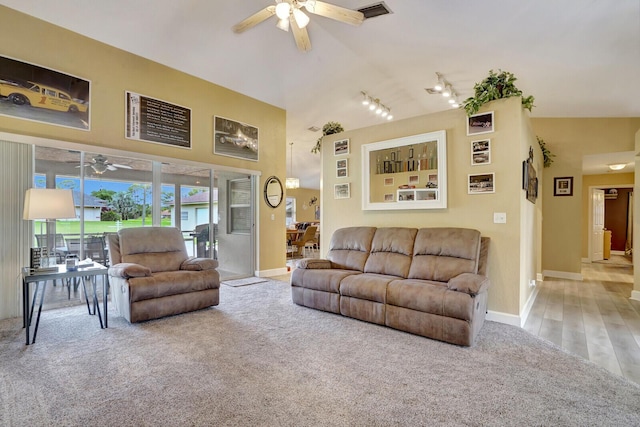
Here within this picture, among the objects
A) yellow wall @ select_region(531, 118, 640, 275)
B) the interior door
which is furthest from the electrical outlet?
the interior door

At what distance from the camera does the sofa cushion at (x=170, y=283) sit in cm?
318

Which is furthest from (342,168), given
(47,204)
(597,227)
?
(597,227)

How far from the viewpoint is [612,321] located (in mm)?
3510

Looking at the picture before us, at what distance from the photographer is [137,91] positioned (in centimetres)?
433

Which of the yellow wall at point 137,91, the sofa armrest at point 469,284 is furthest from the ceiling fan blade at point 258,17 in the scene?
the sofa armrest at point 469,284

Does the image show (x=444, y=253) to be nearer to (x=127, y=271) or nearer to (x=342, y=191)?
(x=342, y=191)

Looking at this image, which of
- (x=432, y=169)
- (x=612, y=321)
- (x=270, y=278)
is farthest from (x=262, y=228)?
(x=612, y=321)

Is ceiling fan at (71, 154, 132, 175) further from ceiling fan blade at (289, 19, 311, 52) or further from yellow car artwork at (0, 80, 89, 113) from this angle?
ceiling fan blade at (289, 19, 311, 52)

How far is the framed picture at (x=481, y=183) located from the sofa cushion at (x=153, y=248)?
367 centimetres

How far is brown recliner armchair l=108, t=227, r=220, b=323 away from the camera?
320cm

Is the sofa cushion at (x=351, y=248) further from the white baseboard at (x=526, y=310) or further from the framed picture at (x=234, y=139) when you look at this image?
the framed picture at (x=234, y=139)

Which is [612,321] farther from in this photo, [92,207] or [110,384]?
[92,207]

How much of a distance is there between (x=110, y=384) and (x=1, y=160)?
9.81 feet

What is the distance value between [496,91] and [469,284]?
2144 mm
